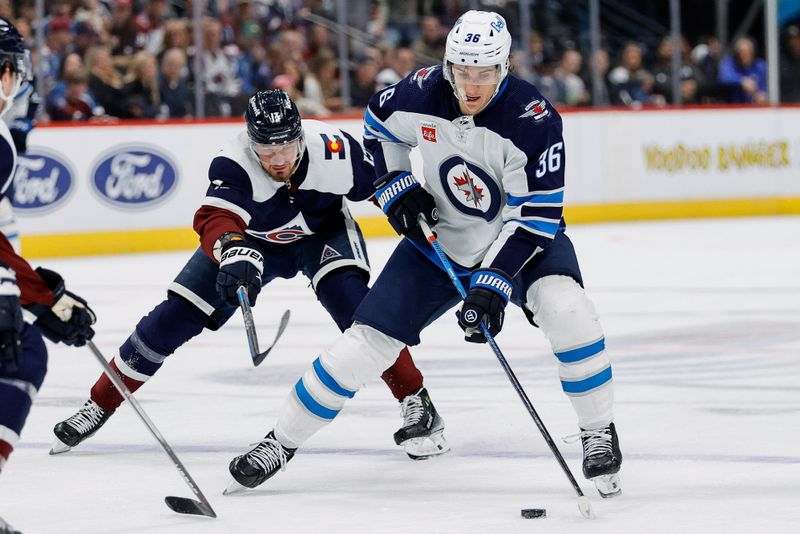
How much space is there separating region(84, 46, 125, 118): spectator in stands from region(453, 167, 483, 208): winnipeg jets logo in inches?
241

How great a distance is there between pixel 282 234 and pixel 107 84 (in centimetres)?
562

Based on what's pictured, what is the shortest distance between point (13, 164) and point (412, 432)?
1.55 m

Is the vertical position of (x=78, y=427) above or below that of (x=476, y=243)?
below

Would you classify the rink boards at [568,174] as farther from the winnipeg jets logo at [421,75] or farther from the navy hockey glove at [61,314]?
the navy hockey glove at [61,314]

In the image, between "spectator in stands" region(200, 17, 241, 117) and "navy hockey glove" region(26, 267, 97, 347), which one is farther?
"spectator in stands" region(200, 17, 241, 117)

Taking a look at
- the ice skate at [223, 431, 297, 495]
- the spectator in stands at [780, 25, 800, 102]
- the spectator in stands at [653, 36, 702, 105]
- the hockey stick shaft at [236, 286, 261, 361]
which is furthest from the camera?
the spectator in stands at [780, 25, 800, 102]

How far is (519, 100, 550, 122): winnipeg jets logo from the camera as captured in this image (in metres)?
3.35

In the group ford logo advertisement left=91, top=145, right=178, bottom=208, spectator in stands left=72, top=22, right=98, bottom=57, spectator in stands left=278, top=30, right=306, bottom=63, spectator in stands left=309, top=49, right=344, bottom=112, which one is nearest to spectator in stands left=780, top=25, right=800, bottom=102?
spectator in stands left=309, top=49, right=344, bottom=112

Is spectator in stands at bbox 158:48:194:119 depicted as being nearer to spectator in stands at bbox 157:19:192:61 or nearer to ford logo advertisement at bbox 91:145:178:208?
spectator in stands at bbox 157:19:192:61

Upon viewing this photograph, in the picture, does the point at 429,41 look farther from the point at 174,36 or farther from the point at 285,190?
the point at 285,190

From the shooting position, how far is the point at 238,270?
3.58 m

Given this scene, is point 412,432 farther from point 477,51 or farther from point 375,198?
point 477,51

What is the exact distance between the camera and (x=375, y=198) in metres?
3.85

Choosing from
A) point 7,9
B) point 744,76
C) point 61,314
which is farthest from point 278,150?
point 744,76
